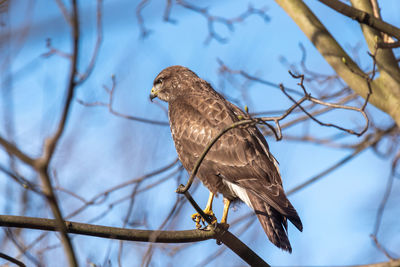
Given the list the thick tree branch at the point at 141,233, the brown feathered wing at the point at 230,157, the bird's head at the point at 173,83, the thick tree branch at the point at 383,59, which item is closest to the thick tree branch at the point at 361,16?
Answer: the thick tree branch at the point at 383,59

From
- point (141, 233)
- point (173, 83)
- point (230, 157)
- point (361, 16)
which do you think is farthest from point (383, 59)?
point (141, 233)

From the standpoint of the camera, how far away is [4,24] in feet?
12.3

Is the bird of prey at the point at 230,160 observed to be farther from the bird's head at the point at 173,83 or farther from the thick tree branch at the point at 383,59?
the thick tree branch at the point at 383,59

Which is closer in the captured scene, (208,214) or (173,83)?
(208,214)

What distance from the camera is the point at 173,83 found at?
628 centimetres

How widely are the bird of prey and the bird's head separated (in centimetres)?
33

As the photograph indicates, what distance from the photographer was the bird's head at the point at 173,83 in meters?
6.10

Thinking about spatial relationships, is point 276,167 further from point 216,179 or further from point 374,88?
point 374,88

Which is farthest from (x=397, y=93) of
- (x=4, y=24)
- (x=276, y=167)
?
(x=4, y=24)

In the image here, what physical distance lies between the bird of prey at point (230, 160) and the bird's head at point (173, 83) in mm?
327

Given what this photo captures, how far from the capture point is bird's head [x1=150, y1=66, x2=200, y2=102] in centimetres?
610

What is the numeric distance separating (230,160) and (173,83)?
1665mm

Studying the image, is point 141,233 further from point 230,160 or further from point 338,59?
point 338,59

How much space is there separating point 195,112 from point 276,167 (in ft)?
3.33
